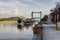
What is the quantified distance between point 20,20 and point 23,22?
1020 millimetres

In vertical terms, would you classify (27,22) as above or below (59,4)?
below

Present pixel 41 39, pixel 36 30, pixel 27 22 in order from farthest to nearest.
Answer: pixel 27 22 < pixel 41 39 < pixel 36 30

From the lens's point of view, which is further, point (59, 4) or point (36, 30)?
point (59, 4)

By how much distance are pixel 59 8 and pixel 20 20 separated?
1242 centimetres

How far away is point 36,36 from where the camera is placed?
14.2 meters

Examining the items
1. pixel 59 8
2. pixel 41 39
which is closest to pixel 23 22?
pixel 59 8

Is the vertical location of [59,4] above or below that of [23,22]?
above

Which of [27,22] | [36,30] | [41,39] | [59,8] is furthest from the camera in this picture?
[59,8]

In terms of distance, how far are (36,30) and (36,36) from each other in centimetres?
73

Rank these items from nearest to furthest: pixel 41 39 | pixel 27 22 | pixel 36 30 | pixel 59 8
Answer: pixel 36 30, pixel 41 39, pixel 27 22, pixel 59 8

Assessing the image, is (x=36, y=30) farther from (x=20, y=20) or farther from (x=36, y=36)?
(x=20, y=20)

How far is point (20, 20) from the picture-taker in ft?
212

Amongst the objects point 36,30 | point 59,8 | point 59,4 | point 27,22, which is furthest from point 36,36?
point 59,4

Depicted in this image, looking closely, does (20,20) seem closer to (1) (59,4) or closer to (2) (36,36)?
(1) (59,4)
